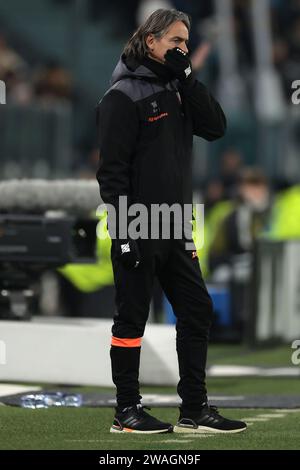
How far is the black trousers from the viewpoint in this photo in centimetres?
753

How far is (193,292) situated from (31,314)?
3854mm

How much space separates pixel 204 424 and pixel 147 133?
1485mm

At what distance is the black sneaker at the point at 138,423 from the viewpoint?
7.56 metres

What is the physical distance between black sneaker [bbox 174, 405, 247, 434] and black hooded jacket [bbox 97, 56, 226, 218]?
1079 mm

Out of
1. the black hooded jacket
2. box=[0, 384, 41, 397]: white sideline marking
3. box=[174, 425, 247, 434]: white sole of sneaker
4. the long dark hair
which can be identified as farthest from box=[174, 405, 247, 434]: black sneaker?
box=[0, 384, 41, 397]: white sideline marking

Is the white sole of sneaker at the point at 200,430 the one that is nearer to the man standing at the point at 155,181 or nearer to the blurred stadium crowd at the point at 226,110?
the man standing at the point at 155,181

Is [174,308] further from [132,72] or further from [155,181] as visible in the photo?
[132,72]

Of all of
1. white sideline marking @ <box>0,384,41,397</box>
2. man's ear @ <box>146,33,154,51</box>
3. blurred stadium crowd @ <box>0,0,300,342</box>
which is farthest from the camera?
blurred stadium crowd @ <box>0,0,300,342</box>

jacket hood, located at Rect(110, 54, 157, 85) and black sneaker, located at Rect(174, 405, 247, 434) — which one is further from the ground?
Answer: jacket hood, located at Rect(110, 54, 157, 85)

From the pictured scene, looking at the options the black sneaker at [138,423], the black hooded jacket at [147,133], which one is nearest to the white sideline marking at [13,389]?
the black sneaker at [138,423]

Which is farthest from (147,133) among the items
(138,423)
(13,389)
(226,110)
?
(226,110)

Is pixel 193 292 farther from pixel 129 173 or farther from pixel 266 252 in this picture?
pixel 266 252

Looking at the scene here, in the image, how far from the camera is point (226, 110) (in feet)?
69.6

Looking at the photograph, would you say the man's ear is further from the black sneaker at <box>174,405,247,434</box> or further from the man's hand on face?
the black sneaker at <box>174,405,247,434</box>
